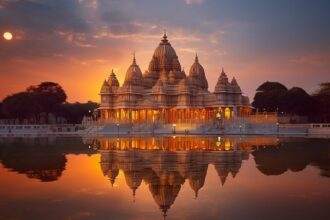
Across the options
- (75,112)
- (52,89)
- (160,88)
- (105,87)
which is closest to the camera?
(160,88)

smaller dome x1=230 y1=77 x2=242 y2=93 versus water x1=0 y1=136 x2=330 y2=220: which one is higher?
smaller dome x1=230 y1=77 x2=242 y2=93

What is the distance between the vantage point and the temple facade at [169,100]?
74750 millimetres

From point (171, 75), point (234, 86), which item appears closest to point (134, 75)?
point (171, 75)

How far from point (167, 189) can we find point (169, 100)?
64638 mm

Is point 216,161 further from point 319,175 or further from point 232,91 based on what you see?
point 232,91

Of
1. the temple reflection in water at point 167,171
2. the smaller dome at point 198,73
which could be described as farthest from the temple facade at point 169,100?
the temple reflection in water at point 167,171

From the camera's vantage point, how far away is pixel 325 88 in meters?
89.6

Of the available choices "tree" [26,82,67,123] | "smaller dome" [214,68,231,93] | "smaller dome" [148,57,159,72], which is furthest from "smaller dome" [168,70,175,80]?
"tree" [26,82,67,123]

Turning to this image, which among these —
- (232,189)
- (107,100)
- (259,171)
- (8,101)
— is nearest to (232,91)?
(107,100)

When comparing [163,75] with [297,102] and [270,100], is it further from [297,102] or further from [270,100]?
[297,102]

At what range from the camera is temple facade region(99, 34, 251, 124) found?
245ft

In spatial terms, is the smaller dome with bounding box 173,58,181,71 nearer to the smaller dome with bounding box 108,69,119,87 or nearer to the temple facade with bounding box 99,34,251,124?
the temple facade with bounding box 99,34,251,124

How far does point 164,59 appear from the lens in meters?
88.8

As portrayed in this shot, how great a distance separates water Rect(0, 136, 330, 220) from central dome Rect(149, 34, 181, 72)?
2591 inches
